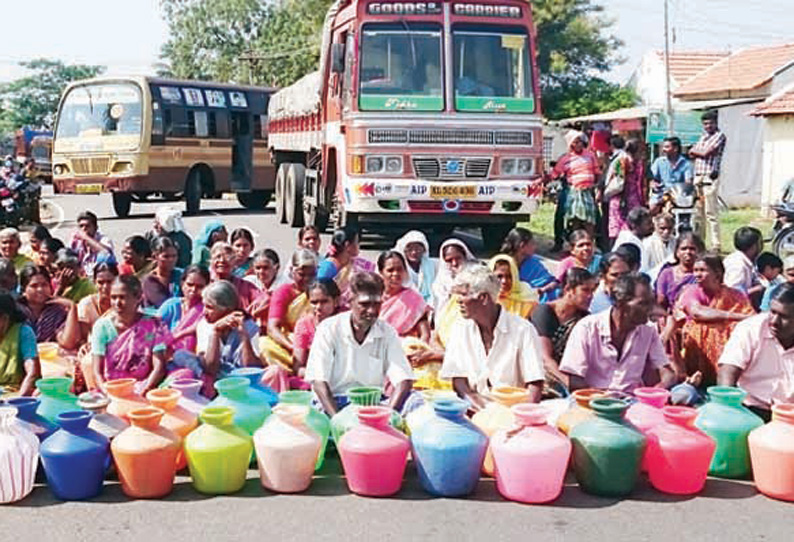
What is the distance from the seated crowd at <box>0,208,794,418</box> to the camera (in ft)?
16.2

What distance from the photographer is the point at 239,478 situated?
443cm

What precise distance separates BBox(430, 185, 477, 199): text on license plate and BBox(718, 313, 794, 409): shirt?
21.1 feet

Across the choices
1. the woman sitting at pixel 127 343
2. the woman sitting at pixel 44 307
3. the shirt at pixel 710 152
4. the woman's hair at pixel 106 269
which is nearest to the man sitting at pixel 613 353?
the woman sitting at pixel 127 343

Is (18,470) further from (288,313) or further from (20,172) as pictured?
(20,172)

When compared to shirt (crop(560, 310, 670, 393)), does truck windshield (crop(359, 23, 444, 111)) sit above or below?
above

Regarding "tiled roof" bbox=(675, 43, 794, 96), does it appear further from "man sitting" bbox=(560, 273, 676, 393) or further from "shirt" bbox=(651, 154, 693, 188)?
"man sitting" bbox=(560, 273, 676, 393)

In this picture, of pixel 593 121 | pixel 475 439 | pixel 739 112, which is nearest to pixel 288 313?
pixel 475 439

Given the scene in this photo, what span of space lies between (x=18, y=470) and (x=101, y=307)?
2156 mm

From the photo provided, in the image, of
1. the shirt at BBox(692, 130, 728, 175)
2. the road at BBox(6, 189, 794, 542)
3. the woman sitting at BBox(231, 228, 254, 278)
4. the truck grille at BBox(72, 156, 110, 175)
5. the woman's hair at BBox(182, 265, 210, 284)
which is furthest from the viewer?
the truck grille at BBox(72, 156, 110, 175)

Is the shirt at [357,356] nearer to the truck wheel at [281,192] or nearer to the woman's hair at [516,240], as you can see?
the woman's hair at [516,240]

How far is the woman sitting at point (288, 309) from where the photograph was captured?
20.2 feet

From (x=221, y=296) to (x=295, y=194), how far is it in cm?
1052

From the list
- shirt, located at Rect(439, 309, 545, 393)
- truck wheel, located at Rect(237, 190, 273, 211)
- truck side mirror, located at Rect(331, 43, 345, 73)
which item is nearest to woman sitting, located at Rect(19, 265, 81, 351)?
shirt, located at Rect(439, 309, 545, 393)

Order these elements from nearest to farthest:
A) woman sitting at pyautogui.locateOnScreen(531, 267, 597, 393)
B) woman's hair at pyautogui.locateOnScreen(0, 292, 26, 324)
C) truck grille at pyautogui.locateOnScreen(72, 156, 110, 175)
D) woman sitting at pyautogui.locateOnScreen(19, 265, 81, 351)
Answer: woman's hair at pyautogui.locateOnScreen(0, 292, 26, 324)
woman sitting at pyautogui.locateOnScreen(531, 267, 597, 393)
woman sitting at pyautogui.locateOnScreen(19, 265, 81, 351)
truck grille at pyautogui.locateOnScreen(72, 156, 110, 175)
